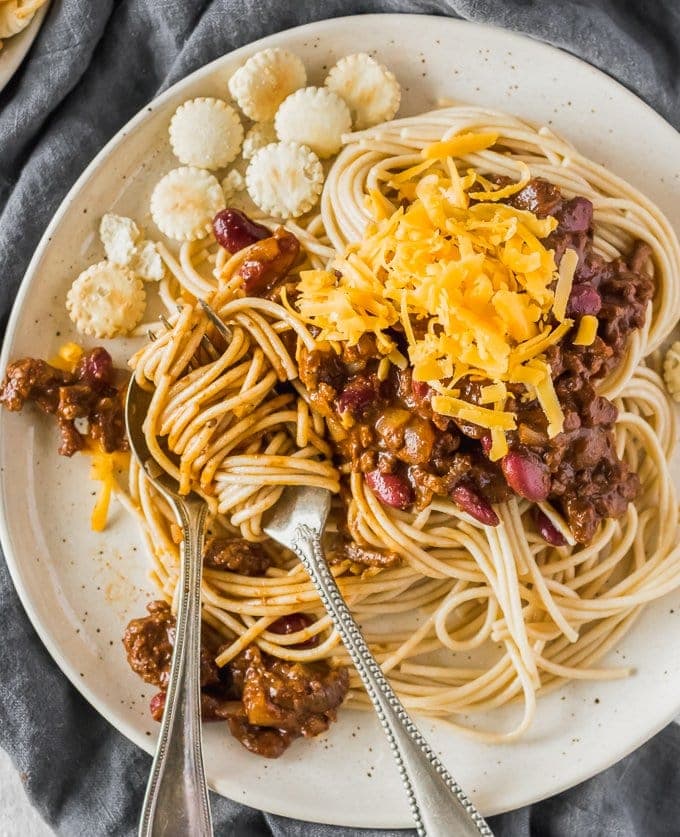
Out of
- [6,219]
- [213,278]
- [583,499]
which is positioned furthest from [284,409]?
[6,219]

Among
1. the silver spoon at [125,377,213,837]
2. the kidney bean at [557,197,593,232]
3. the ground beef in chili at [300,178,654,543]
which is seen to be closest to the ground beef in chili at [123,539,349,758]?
the silver spoon at [125,377,213,837]

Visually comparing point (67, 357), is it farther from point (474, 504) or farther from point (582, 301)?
point (582, 301)

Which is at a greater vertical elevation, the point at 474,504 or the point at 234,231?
the point at 234,231

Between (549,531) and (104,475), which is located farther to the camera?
(104,475)

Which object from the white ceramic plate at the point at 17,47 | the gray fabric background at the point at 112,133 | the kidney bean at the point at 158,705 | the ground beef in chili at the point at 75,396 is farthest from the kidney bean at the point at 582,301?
the white ceramic plate at the point at 17,47

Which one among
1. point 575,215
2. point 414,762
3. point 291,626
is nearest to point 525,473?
point 575,215

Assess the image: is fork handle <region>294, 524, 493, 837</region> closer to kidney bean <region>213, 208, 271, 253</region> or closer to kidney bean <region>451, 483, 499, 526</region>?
kidney bean <region>451, 483, 499, 526</region>

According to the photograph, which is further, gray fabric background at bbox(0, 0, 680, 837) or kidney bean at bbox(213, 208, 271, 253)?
gray fabric background at bbox(0, 0, 680, 837)
